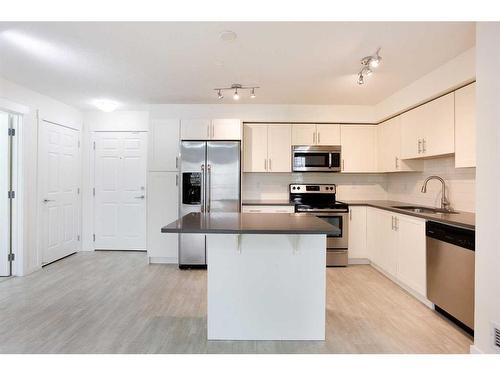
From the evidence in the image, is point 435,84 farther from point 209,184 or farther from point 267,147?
point 209,184

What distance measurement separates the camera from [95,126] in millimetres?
4844

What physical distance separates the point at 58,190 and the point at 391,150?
4.79 m

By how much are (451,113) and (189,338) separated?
10.1 ft

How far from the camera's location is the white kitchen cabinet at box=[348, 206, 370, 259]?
406 cm

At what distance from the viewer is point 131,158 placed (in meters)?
4.87

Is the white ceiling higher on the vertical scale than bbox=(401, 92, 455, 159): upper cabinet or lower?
higher

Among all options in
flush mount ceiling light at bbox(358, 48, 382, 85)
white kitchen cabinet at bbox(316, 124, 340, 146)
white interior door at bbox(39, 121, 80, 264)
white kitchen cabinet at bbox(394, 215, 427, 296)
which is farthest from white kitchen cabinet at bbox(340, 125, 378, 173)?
white interior door at bbox(39, 121, 80, 264)

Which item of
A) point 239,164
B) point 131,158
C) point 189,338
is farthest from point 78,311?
point 131,158

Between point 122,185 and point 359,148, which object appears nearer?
point 359,148

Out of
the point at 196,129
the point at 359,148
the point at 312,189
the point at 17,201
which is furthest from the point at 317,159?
the point at 17,201

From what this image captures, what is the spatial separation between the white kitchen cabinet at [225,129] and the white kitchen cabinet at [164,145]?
0.54 metres

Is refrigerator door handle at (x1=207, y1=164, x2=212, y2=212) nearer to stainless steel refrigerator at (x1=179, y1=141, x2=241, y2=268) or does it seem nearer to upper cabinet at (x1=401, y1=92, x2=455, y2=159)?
stainless steel refrigerator at (x1=179, y1=141, x2=241, y2=268)

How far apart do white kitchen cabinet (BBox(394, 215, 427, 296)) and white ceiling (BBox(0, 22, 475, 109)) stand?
1.57 metres

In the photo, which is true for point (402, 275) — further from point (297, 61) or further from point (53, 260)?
point (53, 260)
